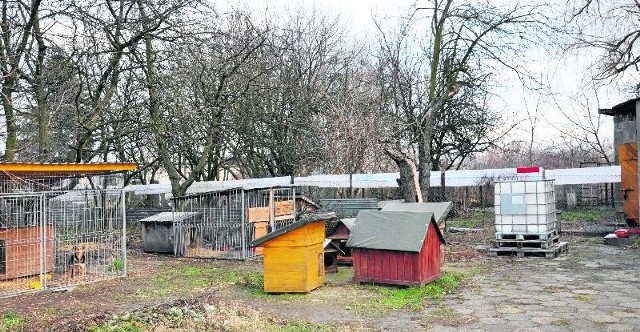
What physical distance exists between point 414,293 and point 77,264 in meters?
6.90

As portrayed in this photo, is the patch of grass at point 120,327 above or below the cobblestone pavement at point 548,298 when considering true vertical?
above

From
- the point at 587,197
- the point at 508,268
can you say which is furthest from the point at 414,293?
the point at 587,197

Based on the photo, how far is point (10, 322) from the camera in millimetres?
7633

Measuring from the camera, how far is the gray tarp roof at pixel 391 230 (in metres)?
9.78

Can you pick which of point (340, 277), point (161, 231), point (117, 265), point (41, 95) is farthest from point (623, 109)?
point (41, 95)

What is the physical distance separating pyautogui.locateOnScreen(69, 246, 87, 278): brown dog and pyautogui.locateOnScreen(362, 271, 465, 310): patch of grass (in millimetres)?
6038

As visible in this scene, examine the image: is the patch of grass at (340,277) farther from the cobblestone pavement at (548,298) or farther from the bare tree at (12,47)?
the bare tree at (12,47)

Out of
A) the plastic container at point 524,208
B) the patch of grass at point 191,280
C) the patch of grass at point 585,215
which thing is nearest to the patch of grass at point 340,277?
the patch of grass at point 191,280

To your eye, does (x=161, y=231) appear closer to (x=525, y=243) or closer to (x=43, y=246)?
(x=43, y=246)

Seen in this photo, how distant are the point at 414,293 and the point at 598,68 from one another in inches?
476

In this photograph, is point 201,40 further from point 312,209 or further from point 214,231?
point 312,209

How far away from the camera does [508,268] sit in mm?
11883

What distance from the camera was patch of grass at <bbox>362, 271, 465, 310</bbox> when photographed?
28.2ft

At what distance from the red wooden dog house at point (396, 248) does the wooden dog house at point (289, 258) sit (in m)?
1.06
